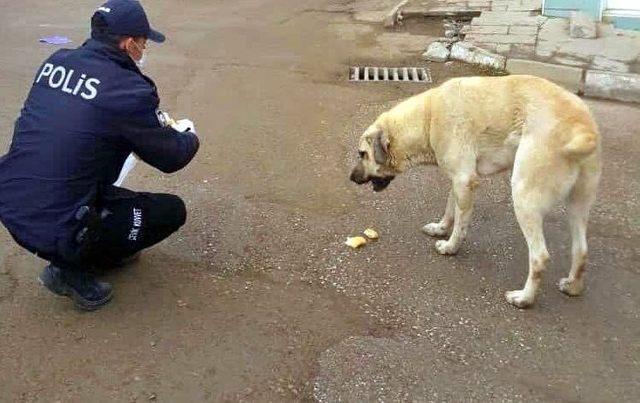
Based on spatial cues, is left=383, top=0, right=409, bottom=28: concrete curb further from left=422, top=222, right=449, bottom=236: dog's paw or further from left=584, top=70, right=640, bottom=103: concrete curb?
left=422, top=222, right=449, bottom=236: dog's paw

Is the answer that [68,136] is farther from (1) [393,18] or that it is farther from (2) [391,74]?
(1) [393,18]

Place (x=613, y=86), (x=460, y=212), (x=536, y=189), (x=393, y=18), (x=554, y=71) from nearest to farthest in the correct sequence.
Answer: (x=536, y=189) → (x=460, y=212) → (x=613, y=86) → (x=554, y=71) → (x=393, y=18)

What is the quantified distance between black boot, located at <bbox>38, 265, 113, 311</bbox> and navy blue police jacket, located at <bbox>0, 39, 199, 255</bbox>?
0.28 m

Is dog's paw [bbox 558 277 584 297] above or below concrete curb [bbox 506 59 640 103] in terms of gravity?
below

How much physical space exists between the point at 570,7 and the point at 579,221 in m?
5.63

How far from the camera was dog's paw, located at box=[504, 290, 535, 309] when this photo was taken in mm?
4098

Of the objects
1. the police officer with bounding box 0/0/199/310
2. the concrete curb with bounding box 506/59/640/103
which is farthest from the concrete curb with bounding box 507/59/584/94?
the police officer with bounding box 0/0/199/310

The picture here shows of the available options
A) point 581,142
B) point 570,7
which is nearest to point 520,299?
point 581,142

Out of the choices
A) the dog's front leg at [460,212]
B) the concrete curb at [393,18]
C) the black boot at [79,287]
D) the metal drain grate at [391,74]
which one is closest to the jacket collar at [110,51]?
the black boot at [79,287]

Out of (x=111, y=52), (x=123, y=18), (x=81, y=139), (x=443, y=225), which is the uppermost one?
(x=123, y=18)

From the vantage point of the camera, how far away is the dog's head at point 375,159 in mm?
4521

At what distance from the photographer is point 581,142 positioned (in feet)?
12.1

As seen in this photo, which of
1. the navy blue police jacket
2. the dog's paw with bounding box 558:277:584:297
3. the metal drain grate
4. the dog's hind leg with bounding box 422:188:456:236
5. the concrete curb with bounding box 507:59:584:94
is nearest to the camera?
the navy blue police jacket

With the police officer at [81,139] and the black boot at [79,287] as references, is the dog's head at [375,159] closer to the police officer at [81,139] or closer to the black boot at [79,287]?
the police officer at [81,139]
